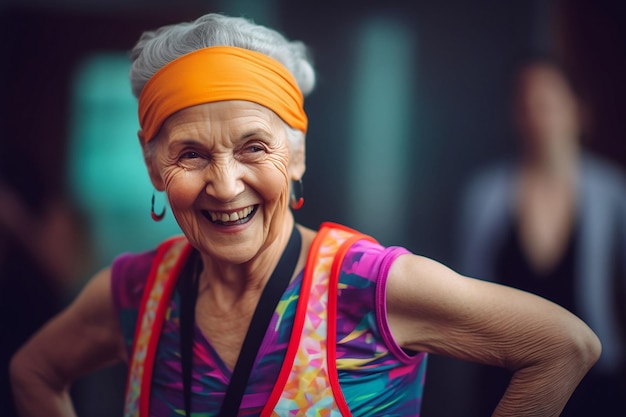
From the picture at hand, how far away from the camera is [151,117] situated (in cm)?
98

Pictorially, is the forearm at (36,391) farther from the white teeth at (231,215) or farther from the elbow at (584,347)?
the elbow at (584,347)

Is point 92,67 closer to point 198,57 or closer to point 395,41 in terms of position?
point 395,41

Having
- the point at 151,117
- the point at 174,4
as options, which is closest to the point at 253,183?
the point at 151,117

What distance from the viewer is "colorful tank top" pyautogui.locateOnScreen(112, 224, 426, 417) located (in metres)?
0.95

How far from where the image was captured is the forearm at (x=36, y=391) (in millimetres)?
1277

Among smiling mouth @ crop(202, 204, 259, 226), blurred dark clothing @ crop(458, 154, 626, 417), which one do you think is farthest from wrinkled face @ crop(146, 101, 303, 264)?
blurred dark clothing @ crop(458, 154, 626, 417)

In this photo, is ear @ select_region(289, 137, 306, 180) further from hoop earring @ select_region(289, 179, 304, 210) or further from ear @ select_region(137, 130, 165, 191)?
ear @ select_region(137, 130, 165, 191)

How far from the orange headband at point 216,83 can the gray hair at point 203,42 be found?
0.02m

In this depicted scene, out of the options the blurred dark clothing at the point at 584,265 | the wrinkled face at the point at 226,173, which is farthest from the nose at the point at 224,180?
the blurred dark clothing at the point at 584,265

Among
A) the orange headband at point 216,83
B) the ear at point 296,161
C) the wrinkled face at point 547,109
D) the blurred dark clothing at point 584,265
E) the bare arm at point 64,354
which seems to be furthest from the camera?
the wrinkled face at point 547,109

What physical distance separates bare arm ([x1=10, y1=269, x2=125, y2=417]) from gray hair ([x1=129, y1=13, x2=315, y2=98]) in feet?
1.52

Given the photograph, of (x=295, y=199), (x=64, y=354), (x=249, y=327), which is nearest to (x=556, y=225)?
(x=295, y=199)

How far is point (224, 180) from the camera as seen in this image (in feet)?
3.02

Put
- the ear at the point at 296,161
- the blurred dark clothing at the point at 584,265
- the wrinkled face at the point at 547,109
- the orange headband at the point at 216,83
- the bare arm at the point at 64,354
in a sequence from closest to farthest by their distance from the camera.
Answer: the orange headband at the point at 216,83 → the ear at the point at 296,161 → the bare arm at the point at 64,354 → the blurred dark clothing at the point at 584,265 → the wrinkled face at the point at 547,109
